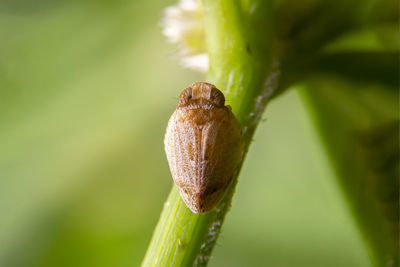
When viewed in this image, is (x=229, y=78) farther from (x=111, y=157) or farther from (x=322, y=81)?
(x=111, y=157)

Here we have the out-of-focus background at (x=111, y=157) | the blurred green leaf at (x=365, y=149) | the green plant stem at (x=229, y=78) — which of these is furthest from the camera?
the out-of-focus background at (x=111, y=157)

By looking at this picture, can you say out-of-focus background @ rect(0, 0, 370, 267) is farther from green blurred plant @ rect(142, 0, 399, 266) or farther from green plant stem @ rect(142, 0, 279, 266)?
green plant stem @ rect(142, 0, 279, 266)

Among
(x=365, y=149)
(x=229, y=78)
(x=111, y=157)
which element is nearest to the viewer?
(x=229, y=78)

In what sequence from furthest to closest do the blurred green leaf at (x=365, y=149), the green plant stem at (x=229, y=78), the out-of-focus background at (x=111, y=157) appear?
the out-of-focus background at (x=111, y=157)
the blurred green leaf at (x=365, y=149)
the green plant stem at (x=229, y=78)

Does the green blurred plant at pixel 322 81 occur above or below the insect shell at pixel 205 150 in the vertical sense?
above

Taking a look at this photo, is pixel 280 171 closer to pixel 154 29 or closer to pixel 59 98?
pixel 154 29

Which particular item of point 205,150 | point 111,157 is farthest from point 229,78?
point 111,157

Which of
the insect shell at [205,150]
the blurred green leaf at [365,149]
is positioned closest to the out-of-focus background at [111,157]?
the blurred green leaf at [365,149]

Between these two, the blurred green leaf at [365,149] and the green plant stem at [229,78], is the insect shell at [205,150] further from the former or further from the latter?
the blurred green leaf at [365,149]
